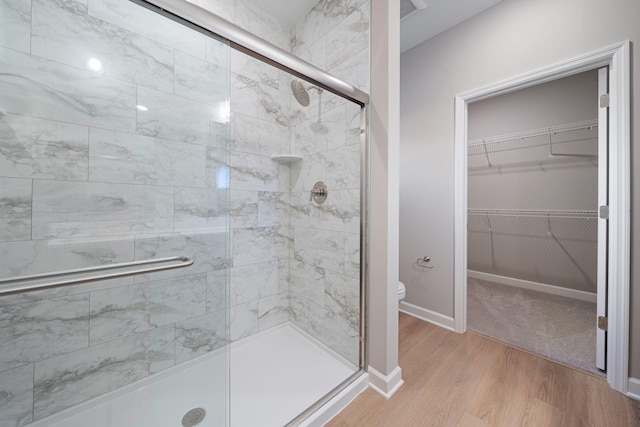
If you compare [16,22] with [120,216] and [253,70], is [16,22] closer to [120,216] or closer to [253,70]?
[120,216]

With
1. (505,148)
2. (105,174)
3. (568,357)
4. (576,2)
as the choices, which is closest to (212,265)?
(105,174)

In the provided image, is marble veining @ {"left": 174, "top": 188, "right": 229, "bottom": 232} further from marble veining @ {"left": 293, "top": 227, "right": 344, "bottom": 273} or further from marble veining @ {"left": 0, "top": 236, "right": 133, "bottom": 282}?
marble veining @ {"left": 293, "top": 227, "right": 344, "bottom": 273}

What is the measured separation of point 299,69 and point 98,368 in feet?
5.83

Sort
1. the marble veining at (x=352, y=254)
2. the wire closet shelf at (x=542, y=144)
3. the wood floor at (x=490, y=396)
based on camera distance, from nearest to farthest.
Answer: the wood floor at (x=490, y=396)
the marble veining at (x=352, y=254)
the wire closet shelf at (x=542, y=144)

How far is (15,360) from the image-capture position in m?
1.01

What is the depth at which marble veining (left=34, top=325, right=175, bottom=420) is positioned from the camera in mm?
1073

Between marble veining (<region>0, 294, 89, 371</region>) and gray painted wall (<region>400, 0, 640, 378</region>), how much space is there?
234cm

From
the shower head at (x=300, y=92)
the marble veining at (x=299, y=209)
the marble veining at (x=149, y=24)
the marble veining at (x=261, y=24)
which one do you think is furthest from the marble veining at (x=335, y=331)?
the marble veining at (x=261, y=24)

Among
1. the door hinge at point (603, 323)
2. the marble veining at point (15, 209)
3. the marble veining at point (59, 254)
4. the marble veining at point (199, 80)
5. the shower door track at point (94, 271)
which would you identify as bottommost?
the door hinge at point (603, 323)

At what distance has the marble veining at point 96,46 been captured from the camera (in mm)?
931

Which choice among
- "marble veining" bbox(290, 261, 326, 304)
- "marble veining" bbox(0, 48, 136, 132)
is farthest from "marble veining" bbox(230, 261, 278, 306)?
"marble veining" bbox(0, 48, 136, 132)

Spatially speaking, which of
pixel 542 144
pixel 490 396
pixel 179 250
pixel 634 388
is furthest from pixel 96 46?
pixel 542 144

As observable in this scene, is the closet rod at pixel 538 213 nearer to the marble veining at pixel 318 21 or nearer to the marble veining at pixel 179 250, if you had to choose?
the marble veining at pixel 318 21

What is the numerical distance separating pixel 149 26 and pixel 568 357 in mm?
3224
